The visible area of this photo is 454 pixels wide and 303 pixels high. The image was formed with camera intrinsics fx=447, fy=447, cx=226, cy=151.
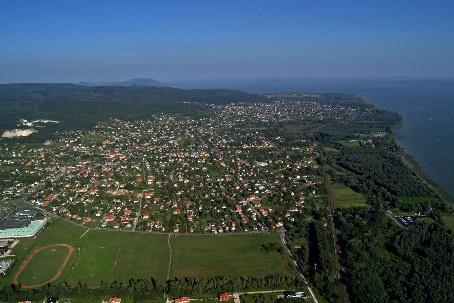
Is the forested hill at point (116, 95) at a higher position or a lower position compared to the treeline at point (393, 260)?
higher

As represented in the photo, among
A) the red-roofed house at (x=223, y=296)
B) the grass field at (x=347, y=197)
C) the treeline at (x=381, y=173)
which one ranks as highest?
the treeline at (x=381, y=173)

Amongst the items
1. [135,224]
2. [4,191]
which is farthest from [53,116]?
[135,224]

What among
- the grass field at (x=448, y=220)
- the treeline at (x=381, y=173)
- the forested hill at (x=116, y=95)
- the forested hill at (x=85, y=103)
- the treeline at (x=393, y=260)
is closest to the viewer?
the treeline at (x=393, y=260)

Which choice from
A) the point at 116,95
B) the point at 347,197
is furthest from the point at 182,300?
the point at 116,95

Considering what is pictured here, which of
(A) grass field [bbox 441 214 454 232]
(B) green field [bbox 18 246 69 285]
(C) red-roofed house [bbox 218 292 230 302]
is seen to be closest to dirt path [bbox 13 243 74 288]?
(B) green field [bbox 18 246 69 285]

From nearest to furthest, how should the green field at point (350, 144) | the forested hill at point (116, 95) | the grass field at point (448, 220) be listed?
the grass field at point (448, 220) < the green field at point (350, 144) < the forested hill at point (116, 95)

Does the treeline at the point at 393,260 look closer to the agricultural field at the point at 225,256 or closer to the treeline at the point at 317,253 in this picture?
the treeline at the point at 317,253

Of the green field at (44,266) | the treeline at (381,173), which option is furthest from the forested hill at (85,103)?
the treeline at (381,173)
